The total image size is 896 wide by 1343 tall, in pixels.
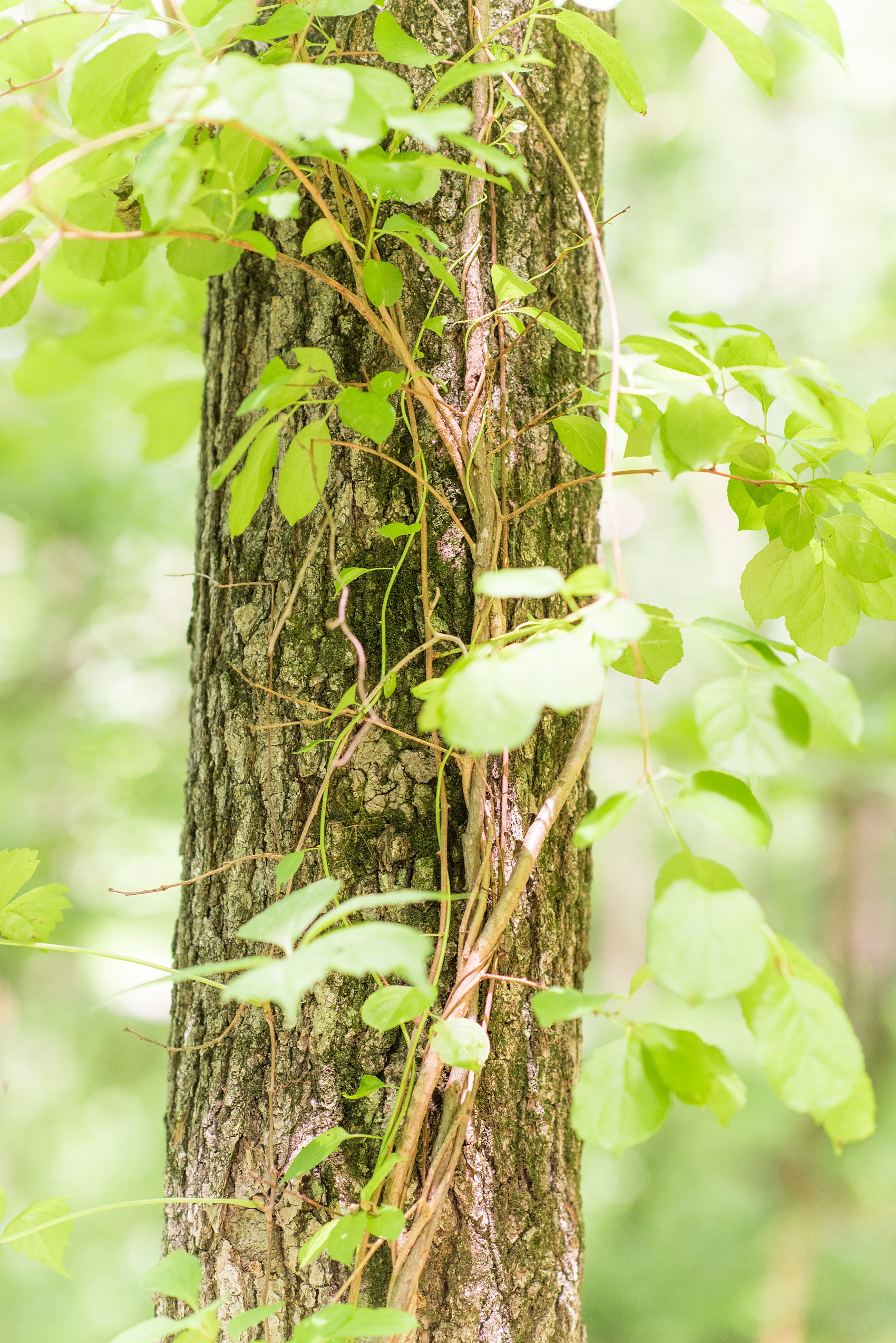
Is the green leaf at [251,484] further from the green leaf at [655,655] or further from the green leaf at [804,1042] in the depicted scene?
the green leaf at [804,1042]

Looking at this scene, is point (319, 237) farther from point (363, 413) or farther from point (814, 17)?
point (814, 17)

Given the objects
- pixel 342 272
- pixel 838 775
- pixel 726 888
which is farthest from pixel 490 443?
pixel 838 775

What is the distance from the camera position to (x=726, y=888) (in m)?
0.43

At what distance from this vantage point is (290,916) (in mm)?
473

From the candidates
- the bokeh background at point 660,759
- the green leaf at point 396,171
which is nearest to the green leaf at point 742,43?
the green leaf at point 396,171

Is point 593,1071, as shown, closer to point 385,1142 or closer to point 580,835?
point 580,835

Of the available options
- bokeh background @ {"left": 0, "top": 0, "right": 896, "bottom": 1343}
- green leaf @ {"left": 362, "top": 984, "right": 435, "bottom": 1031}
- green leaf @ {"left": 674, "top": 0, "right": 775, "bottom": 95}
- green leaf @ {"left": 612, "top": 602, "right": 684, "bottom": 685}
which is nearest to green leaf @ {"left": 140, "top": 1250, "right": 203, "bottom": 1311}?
green leaf @ {"left": 362, "top": 984, "right": 435, "bottom": 1031}

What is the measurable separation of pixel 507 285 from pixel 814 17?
0.98 feet

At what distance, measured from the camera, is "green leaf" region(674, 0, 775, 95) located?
2.15ft

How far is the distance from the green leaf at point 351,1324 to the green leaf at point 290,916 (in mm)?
230

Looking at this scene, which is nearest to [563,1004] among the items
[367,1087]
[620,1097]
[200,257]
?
[620,1097]

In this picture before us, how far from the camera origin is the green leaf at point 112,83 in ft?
2.23

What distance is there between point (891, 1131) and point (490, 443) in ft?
25.4

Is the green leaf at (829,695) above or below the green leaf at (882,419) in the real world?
below
